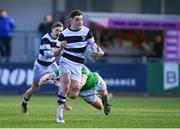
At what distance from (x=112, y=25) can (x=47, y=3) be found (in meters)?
3.05

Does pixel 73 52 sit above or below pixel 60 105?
above

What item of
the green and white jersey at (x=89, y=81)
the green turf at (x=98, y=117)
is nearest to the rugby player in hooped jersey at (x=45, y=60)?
the green turf at (x=98, y=117)

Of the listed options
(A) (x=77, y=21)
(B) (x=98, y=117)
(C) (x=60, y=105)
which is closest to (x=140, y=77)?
(B) (x=98, y=117)

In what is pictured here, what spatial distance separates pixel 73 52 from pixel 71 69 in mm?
373

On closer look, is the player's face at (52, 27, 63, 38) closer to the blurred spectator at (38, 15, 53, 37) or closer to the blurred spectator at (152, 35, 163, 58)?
the blurred spectator at (38, 15, 53, 37)

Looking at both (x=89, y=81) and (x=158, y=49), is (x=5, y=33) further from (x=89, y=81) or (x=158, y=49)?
(x=89, y=81)

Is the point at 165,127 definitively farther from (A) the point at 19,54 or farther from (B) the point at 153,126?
(A) the point at 19,54

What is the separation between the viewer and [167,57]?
3525cm

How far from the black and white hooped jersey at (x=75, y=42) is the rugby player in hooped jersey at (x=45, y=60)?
2090 mm

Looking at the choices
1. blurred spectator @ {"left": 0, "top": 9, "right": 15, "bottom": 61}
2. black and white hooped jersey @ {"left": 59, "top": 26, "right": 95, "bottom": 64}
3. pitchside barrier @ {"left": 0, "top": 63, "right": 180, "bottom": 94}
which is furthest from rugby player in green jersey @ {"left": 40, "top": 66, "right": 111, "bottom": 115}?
blurred spectator @ {"left": 0, "top": 9, "right": 15, "bottom": 61}

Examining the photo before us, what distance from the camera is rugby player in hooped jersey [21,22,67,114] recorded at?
67.2 ft

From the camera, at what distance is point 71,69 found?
18156 mm

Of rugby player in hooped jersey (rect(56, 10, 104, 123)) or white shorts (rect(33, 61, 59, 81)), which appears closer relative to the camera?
rugby player in hooped jersey (rect(56, 10, 104, 123))

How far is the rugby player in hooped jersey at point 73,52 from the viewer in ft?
58.7
